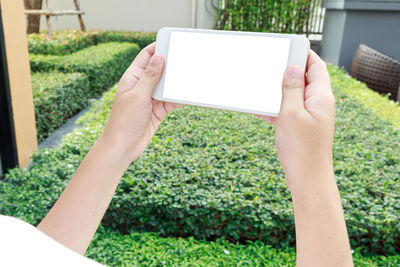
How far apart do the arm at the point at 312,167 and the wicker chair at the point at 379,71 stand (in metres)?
5.67

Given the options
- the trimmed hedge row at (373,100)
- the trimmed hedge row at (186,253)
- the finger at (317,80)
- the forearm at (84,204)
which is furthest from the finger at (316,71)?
the trimmed hedge row at (373,100)

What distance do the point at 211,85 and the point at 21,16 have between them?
2.77m

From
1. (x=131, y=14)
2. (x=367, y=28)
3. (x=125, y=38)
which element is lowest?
(x=125, y=38)

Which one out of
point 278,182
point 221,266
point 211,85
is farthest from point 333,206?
point 278,182

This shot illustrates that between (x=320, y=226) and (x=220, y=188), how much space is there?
5.41 ft

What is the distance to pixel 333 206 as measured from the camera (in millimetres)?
609

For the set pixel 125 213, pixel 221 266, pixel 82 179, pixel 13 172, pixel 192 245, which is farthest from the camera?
pixel 13 172

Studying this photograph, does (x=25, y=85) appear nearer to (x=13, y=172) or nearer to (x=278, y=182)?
(x=13, y=172)

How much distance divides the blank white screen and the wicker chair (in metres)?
5.49

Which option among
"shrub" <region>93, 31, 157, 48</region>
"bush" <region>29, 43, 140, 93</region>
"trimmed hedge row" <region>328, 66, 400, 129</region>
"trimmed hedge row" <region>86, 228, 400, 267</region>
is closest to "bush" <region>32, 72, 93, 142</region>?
"bush" <region>29, 43, 140, 93</region>

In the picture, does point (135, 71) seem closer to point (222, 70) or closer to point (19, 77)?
point (222, 70)

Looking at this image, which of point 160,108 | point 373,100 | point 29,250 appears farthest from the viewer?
point 373,100

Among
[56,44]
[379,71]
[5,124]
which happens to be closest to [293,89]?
[5,124]

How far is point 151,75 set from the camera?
93 centimetres
